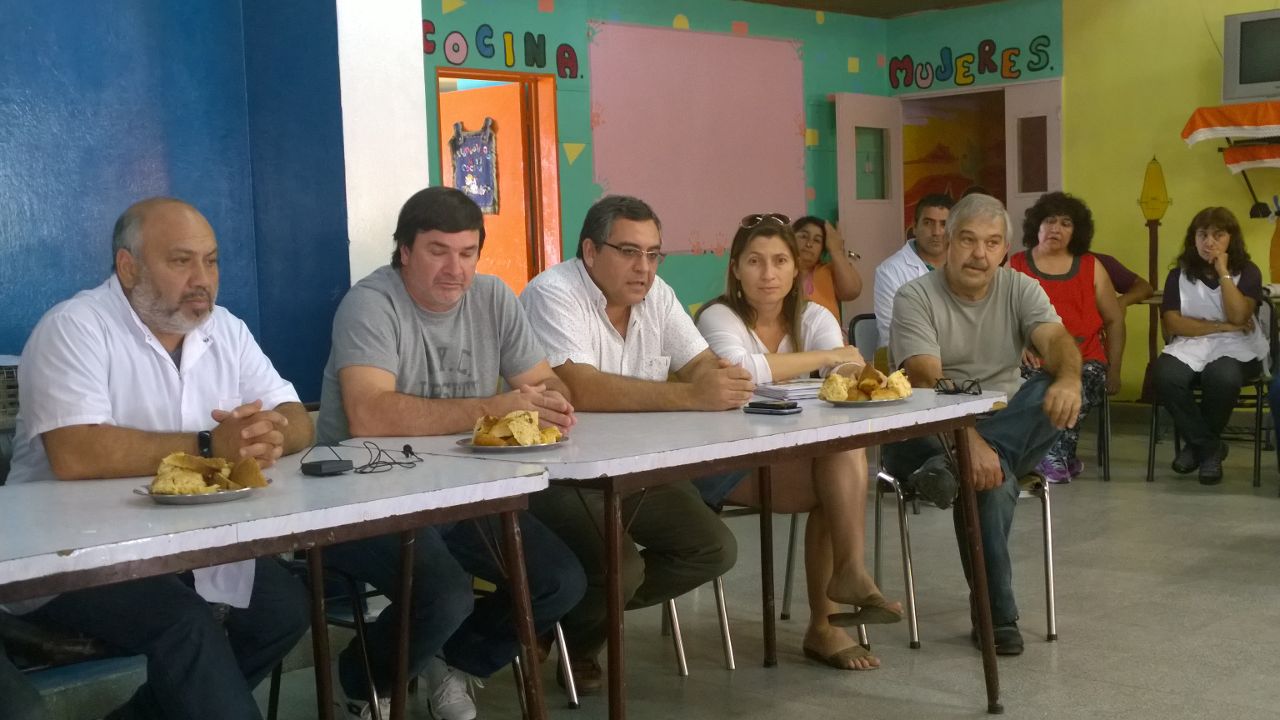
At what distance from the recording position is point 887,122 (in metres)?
9.40

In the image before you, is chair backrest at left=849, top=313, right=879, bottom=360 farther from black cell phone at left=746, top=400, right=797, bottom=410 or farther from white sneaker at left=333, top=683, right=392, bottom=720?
white sneaker at left=333, top=683, right=392, bottom=720

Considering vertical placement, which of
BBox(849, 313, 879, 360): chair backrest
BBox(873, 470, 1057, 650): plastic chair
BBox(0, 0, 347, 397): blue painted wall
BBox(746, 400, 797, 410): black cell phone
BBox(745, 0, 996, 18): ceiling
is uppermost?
BBox(745, 0, 996, 18): ceiling

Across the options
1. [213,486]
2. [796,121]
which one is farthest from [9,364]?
[796,121]

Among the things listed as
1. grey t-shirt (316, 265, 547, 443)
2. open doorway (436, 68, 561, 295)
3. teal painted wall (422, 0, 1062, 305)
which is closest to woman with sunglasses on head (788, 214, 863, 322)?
teal painted wall (422, 0, 1062, 305)

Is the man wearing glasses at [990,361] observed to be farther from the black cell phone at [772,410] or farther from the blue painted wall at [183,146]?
the blue painted wall at [183,146]

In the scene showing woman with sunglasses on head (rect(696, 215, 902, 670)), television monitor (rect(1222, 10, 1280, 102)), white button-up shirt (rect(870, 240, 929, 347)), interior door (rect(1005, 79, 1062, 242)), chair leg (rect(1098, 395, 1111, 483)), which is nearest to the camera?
woman with sunglasses on head (rect(696, 215, 902, 670))

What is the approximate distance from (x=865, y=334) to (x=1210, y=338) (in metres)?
1.88

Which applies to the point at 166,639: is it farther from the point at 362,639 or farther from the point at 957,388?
the point at 957,388

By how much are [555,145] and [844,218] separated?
2.39 m

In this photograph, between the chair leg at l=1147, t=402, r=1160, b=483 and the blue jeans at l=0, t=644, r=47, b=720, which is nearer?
the blue jeans at l=0, t=644, r=47, b=720

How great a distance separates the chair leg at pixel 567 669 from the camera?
10.6 feet

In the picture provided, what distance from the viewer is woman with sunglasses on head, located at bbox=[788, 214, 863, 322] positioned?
7.10 metres

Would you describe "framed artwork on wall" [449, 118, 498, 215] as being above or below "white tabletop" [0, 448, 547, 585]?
above

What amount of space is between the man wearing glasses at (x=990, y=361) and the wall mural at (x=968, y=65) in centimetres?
516
